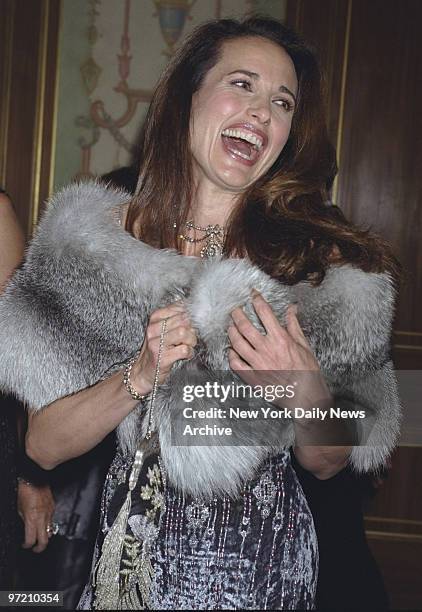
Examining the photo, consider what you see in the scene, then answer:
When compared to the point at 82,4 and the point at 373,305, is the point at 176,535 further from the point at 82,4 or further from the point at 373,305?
the point at 82,4

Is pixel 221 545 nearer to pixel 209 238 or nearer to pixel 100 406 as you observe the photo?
pixel 100 406

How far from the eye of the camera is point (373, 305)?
4.37 feet

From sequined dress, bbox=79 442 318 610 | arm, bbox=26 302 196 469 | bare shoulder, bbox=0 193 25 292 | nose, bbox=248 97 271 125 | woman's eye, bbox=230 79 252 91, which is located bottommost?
sequined dress, bbox=79 442 318 610

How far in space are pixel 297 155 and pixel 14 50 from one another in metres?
1.97

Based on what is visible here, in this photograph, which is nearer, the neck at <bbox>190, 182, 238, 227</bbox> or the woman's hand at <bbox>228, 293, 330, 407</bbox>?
the woman's hand at <bbox>228, 293, 330, 407</bbox>

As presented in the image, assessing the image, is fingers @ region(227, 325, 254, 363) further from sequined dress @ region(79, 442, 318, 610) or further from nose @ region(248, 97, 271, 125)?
nose @ region(248, 97, 271, 125)

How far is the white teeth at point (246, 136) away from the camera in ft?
4.66

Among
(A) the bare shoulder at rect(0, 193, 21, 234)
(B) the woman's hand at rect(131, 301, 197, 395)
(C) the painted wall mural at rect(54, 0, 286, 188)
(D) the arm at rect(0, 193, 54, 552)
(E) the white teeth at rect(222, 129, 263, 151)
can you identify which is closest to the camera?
(B) the woman's hand at rect(131, 301, 197, 395)

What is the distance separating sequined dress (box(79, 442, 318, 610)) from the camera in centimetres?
122

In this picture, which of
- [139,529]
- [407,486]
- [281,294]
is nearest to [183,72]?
[281,294]

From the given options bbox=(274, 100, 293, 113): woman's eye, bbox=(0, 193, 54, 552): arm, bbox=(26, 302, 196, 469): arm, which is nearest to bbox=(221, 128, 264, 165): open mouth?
bbox=(274, 100, 293, 113): woman's eye

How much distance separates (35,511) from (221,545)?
0.71 m

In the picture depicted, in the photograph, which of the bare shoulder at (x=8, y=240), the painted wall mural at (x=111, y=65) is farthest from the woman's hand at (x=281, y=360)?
the painted wall mural at (x=111, y=65)

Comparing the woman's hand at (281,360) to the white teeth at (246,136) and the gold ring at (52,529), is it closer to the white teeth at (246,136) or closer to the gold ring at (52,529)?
the white teeth at (246,136)
